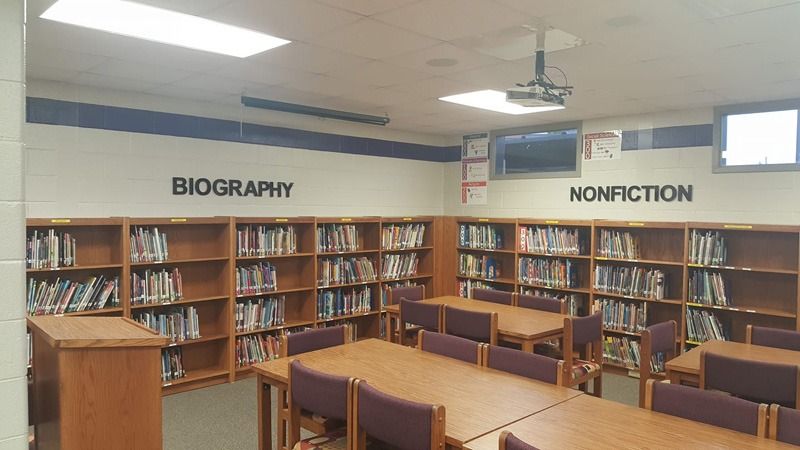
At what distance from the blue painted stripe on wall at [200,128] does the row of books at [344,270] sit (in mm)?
1255

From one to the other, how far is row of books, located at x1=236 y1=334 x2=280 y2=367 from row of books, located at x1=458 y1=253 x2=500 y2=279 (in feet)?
8.49

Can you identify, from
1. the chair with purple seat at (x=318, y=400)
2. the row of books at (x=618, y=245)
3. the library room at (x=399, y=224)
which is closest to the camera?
the library room at (x=399, y=224)

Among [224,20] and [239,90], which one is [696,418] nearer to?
[224,20]

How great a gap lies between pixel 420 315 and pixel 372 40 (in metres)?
2.23

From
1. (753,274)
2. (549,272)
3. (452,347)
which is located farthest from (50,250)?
(753,274)

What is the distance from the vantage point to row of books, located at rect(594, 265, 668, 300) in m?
5.46

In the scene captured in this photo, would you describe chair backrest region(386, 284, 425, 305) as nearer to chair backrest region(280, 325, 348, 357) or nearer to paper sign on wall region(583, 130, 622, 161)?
chair backrest region(280, 325, 348, 357)

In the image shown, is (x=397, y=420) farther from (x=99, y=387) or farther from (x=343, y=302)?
(x=343, y=302)

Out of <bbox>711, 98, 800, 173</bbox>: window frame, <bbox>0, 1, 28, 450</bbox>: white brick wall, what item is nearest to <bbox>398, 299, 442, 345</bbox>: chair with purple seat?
<bbox>711, 98, 800, 173</bbox>: window frame

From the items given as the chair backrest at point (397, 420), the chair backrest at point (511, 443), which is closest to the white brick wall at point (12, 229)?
the chair backrest at point (397, 420)

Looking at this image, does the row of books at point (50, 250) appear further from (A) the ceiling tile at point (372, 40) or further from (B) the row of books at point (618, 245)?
(B) the row of books at point (618, 245)

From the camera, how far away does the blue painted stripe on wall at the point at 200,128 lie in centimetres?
446

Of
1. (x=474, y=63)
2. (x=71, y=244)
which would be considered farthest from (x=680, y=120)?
(x=71, y=244)

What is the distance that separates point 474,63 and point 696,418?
251 cm
